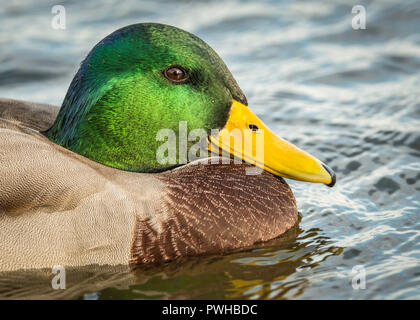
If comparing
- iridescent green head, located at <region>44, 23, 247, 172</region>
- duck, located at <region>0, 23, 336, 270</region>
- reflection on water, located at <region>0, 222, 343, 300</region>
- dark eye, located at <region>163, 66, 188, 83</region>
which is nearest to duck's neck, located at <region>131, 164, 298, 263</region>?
duck, located at <region>0, 23, 336, 270</region>

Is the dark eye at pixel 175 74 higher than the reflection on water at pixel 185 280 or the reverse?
higher

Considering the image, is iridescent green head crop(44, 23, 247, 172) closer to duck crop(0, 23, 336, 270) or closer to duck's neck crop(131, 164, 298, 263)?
duck crop(0, 23, 336, 270)

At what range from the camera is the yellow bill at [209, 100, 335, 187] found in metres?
5.24

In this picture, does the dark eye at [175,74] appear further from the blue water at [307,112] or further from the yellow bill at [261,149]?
the blue water at [307,112]

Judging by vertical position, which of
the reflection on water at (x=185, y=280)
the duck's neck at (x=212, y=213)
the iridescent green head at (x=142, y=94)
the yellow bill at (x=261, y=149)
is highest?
the iridescent green head at (x=142, y=94)

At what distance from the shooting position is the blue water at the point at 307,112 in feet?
15.6

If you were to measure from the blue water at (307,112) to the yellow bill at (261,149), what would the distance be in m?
0.50

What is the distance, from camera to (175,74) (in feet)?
16.8

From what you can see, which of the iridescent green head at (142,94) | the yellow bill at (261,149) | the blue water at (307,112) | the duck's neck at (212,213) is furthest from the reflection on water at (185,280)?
the iridescent green head at (142,94)

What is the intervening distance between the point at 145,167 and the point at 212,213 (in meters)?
0.59

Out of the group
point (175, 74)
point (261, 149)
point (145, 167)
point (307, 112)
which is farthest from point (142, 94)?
point (307, 112)

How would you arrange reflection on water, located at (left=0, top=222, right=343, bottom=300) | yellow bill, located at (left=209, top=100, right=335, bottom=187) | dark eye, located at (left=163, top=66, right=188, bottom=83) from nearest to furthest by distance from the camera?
reflection on water, located at (left=0, top=222, right=343, bottom=300), dark eye, located at (left=163, top=66, right=188, bottom=83), yellow bill, located at (left=209, top=100, right=335, bottom=187)
